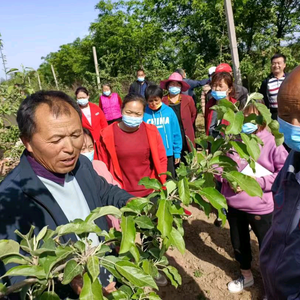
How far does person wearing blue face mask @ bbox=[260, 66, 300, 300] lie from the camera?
122 cm

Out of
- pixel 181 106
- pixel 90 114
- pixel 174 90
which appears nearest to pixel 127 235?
pixel 181 106

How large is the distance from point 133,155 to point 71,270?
2151mm

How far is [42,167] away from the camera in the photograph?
1382 mm

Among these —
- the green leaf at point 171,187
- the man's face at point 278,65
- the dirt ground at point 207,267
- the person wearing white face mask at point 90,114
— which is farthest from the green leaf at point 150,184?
the man's face at point 278,65

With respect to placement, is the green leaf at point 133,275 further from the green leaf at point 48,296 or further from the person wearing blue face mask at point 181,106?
the person wearing blue face mask at point 181,106

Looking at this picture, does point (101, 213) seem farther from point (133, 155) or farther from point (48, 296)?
point (133, 155)

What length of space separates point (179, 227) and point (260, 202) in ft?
5.19

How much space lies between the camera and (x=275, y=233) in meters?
1.45

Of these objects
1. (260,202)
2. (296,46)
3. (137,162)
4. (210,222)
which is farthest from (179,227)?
(296,46)

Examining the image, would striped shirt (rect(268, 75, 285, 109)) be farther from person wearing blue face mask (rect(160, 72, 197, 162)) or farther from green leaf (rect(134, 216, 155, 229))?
green leaf (rect(134, 216, 155, 229))

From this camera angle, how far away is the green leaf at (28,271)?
0.78 meters

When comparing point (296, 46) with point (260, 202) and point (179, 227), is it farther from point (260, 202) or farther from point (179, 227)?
point (179, 227)

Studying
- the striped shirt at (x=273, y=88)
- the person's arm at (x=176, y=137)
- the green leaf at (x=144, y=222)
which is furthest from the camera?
the striped shirt at (x=273, y=88)

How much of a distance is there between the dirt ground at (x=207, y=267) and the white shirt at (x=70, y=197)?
1.98 m
